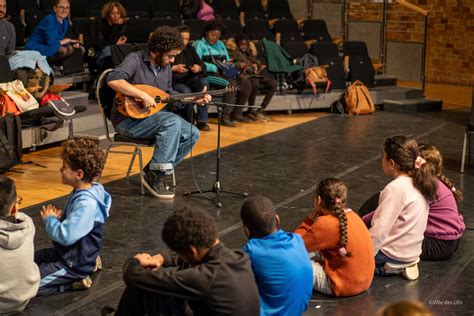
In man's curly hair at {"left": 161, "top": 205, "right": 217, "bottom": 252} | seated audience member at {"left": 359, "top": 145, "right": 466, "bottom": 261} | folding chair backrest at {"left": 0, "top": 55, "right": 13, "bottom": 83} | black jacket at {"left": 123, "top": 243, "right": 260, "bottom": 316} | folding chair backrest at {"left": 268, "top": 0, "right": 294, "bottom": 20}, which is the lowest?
seated audience member at {"left": 359, "top": 145, "right": 466, "bottom": 261}

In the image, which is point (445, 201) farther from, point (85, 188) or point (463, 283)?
point (85, 188)

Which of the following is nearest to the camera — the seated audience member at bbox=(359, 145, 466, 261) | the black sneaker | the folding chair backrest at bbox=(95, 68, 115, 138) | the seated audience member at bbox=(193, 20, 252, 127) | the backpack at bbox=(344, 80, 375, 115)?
the seated audience member at bbox=(359, 145, 466, 261)

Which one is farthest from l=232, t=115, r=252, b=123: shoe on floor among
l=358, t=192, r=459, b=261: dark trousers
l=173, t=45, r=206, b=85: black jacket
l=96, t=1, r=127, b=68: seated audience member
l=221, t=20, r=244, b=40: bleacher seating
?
l=358, t=192, r=459, b=261: dark trousers

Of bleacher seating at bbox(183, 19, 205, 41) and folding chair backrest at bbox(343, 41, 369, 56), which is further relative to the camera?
folding chair backrest at bbox(343, 41, 369, 56)

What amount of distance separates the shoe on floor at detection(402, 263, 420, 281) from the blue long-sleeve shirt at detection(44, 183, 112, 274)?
1.58 metres

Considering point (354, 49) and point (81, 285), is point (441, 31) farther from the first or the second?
point (81, 285)

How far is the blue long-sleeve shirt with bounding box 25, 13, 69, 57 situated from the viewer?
8.58m

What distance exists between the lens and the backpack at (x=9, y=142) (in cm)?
649

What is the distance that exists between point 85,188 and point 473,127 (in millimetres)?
3933

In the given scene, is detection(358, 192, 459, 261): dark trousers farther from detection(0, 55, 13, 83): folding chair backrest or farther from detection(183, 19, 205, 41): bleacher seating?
detection(183, 19, 205, 41): bleacher seating

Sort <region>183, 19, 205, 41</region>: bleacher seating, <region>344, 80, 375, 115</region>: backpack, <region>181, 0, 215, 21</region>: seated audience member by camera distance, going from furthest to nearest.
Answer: <region>181, 0, 215, 21</region>: seated audience member, <region>183, 19, 205, 41</region>: bleacher seating, <region>344, 80, 375, 115</region>: backpack

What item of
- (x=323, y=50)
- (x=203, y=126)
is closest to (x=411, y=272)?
(x=203, y=126)

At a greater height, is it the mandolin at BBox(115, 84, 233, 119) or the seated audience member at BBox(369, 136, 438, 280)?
the mandolin at BBox(115, 84, 233, 119)

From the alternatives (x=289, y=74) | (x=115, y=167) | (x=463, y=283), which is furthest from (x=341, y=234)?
(x=289, y=74)
